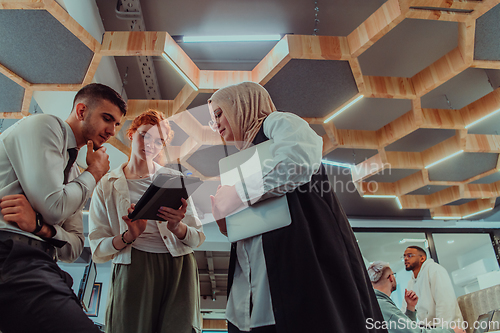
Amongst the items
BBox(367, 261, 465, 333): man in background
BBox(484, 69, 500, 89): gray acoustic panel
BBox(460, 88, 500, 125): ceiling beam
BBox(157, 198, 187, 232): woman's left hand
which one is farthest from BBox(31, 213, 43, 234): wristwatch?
BBox(484, 69, 500, 89): gray acoustic panel

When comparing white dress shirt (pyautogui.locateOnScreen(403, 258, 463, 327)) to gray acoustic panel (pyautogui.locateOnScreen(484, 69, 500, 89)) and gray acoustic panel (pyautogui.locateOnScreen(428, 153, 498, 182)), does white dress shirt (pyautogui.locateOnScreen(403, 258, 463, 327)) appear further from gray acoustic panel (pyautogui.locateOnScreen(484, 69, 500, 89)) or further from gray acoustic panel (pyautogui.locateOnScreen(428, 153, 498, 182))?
gray acoustic panel (pyautogui.locateOnScreen(484, 69, 500, 89))

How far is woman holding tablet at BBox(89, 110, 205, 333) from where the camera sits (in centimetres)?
141

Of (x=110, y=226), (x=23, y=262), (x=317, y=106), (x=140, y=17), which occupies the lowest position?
(x=23, y=262)

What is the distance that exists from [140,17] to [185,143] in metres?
1.70

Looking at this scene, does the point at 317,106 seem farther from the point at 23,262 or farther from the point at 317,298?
the point at 23,262

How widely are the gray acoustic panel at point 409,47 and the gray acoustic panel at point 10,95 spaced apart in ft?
11.6

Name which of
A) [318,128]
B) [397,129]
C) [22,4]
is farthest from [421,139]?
[22,4]

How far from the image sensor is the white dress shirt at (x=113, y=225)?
1554 mm

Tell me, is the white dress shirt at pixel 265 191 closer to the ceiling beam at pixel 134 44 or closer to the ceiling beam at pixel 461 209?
the ceiling beam at pixel 134 44

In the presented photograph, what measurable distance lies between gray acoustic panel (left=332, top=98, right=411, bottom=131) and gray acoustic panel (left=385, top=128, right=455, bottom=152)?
609mm

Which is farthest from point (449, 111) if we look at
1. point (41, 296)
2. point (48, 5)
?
point (41, 296)

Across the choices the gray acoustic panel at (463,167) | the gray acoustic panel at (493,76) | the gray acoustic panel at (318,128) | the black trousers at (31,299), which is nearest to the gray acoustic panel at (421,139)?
the gray acoustic panel at (463,167)

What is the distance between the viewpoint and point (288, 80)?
3.15 m

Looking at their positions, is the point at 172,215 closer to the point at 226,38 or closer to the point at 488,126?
the point at 226,38
